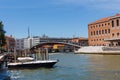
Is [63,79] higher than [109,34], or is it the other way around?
[109,34]

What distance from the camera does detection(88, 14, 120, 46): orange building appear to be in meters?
93.9

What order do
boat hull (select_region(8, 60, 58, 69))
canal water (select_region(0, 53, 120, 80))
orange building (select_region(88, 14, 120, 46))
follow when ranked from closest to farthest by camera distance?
canal water (select_region(0, 53, 120, 80)) → boat hull (select_region(8, 60, 58, 69)) → orange building (select_region(88, 14, 120, 46))

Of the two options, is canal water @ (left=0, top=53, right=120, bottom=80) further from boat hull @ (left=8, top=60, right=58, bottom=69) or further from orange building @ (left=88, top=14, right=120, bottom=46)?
orange building @ (left=88, top=14, right=120, bottom=46)

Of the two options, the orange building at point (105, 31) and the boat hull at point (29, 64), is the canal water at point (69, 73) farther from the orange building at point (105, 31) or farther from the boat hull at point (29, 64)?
the orange building at point (105, 31)

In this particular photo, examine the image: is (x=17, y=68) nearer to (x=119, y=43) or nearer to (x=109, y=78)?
(x=109, y=78)

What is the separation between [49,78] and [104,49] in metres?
58.6

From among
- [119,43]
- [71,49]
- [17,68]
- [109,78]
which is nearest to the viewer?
[109,78]

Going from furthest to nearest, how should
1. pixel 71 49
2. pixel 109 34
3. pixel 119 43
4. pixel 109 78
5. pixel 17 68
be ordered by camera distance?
pixel 71 49
pixel 109 34
pixel 119 43
pixel 17 68
pixel 109 78

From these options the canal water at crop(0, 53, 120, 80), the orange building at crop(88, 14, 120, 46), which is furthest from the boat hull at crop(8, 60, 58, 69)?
the orange building at crop(88, 14, 120, 46)

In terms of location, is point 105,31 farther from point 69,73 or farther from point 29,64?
point 69,73

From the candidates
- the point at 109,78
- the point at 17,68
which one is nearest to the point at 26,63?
the point at 17,68

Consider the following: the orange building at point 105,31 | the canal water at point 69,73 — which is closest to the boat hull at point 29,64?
the canal water at point 69,73

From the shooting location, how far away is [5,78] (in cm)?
1959

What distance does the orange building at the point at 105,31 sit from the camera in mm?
93875
